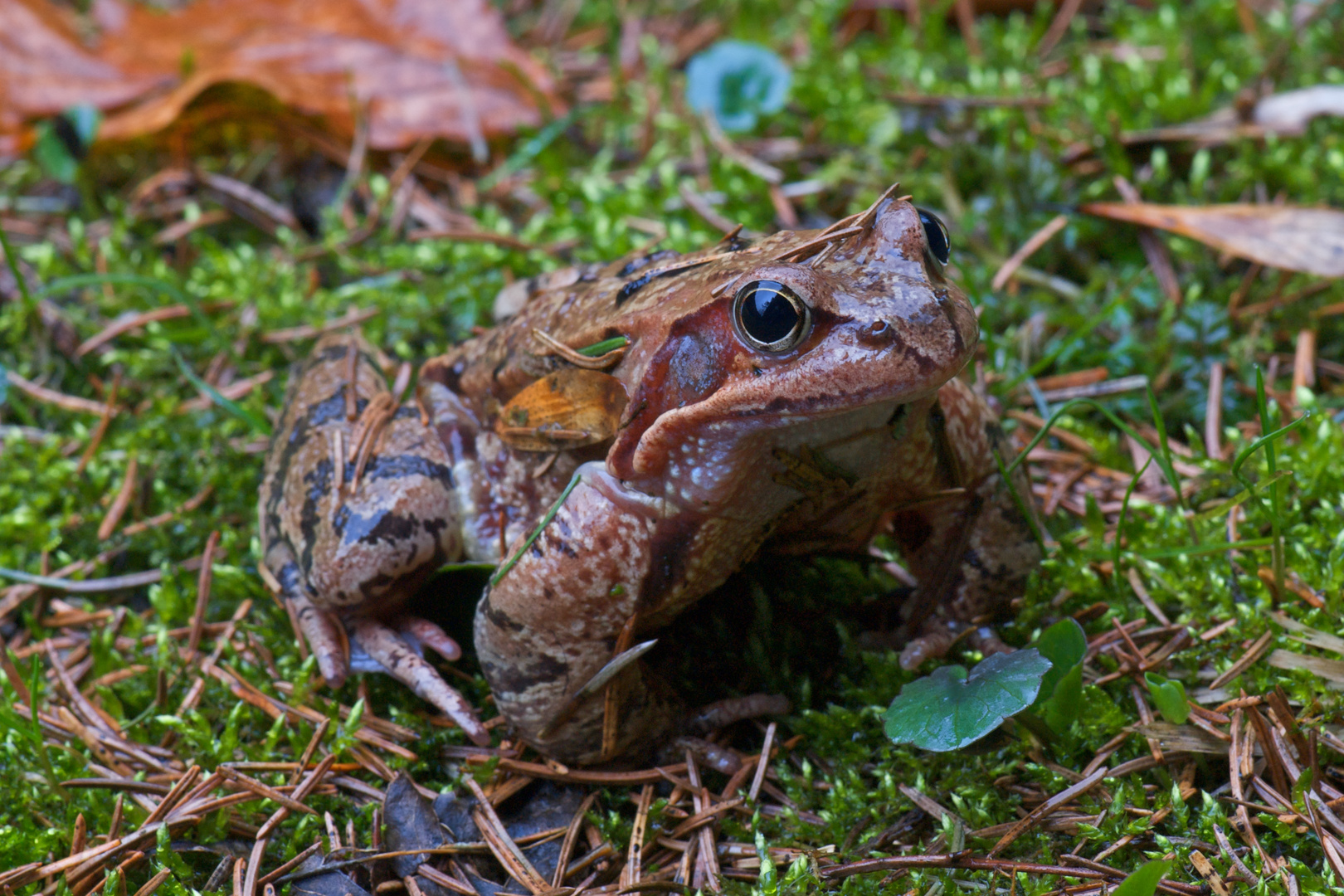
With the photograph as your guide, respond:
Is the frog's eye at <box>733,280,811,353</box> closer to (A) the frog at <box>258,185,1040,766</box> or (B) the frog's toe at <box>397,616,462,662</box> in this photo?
(A) the frog at <box>258,185,1040,766</box>

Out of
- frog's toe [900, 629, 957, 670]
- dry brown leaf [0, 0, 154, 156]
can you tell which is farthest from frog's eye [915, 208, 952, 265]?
dry brown leaf [0, 0, 154, 156]

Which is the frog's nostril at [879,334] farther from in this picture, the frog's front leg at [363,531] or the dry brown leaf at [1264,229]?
the dry brown leaf at [1264,229]

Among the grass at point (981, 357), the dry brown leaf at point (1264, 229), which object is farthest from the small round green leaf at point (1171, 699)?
the dry brown leaf at point (1264, 229)

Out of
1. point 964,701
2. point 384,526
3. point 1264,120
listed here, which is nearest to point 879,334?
point 964,701

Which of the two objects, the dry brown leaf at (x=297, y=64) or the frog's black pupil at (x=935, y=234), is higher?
the dry brown leaf at (x=297, y=64)

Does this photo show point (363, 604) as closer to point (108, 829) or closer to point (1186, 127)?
point (108, 829)

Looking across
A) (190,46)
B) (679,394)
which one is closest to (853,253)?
(679,394)
